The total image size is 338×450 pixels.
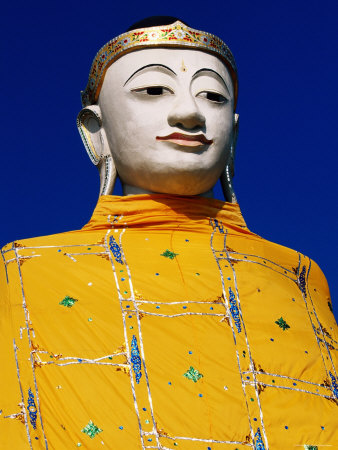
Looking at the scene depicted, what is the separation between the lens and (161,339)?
174 inches

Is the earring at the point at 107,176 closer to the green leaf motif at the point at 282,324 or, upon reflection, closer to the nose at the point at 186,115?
the nose at the point at 186,115

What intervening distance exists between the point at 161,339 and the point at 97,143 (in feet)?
6.40

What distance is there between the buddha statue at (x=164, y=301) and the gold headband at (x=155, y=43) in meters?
0.01

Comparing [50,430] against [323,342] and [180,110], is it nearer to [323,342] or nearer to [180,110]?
[323,342]

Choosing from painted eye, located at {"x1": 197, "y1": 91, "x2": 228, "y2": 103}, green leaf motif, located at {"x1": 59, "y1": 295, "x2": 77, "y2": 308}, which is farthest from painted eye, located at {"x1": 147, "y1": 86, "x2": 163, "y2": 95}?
green leaf motif, located at {"x1": 59, "y1": 295, "x2": 77, "y2": 308}

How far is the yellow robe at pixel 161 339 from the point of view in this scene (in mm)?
4078

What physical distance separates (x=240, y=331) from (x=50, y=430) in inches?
48.5

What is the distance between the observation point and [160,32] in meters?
5.60

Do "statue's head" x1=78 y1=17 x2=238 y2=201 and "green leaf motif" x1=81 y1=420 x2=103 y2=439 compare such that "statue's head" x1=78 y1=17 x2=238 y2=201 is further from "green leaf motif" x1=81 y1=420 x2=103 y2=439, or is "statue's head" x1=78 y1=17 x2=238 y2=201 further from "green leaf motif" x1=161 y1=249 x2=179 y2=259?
"green leaf motif" x1=81 y1=420 x2=103 y2=439

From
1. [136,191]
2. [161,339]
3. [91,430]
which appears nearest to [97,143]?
[136,191]

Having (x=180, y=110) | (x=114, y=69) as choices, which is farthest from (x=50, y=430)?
(x=114, y=69)

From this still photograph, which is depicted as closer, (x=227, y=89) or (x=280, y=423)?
(x=280, y=423)

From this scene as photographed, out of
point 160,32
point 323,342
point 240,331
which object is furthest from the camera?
point 160,32

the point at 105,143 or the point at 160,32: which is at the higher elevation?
the point at 160,32
